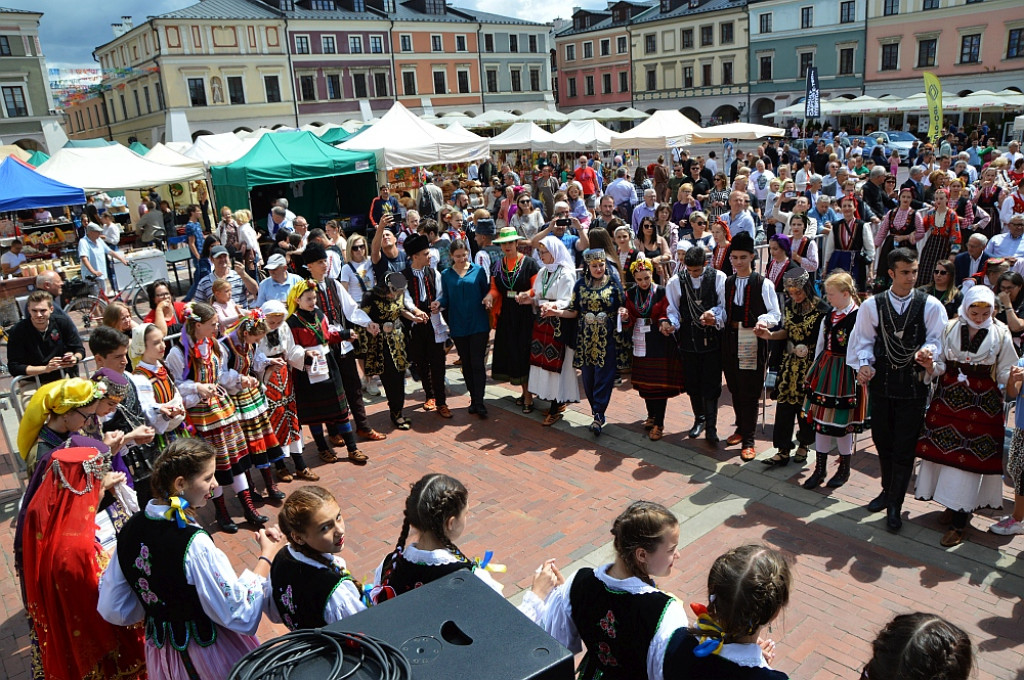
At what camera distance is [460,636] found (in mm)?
1934

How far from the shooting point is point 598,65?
6031cm

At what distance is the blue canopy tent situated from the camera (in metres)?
12.0

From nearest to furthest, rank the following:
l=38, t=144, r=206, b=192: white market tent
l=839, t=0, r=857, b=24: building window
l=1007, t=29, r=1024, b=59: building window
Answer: l=38, t=144, r=206, b=192: white market tent → l=1007, t=29, r=1024, b=59: building window → l=839, t=0, r=857, b=24: building window

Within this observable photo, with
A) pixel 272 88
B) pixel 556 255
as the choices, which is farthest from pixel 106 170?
pixel 272 88

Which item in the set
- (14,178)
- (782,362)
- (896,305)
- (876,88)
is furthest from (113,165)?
(876,88)

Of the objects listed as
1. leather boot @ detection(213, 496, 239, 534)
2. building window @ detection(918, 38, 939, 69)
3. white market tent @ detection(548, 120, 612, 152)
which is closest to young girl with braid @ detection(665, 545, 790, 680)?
leather boot @ detection(213, 496, 239, 534)

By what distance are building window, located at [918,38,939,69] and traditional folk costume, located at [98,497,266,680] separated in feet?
171

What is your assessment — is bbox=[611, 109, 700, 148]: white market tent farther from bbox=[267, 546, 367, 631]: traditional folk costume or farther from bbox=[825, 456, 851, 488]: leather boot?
bbox=[267, 546, 367, 631]: traditional folk costume

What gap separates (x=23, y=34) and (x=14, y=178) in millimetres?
40091

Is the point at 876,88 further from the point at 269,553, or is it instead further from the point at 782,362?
the point at 269,553

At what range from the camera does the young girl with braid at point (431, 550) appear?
2.77 m

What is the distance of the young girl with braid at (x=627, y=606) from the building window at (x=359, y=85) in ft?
165

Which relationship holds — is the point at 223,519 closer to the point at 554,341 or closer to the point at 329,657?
the point at 554,341

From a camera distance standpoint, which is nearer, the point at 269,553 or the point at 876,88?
the point at 269,553
